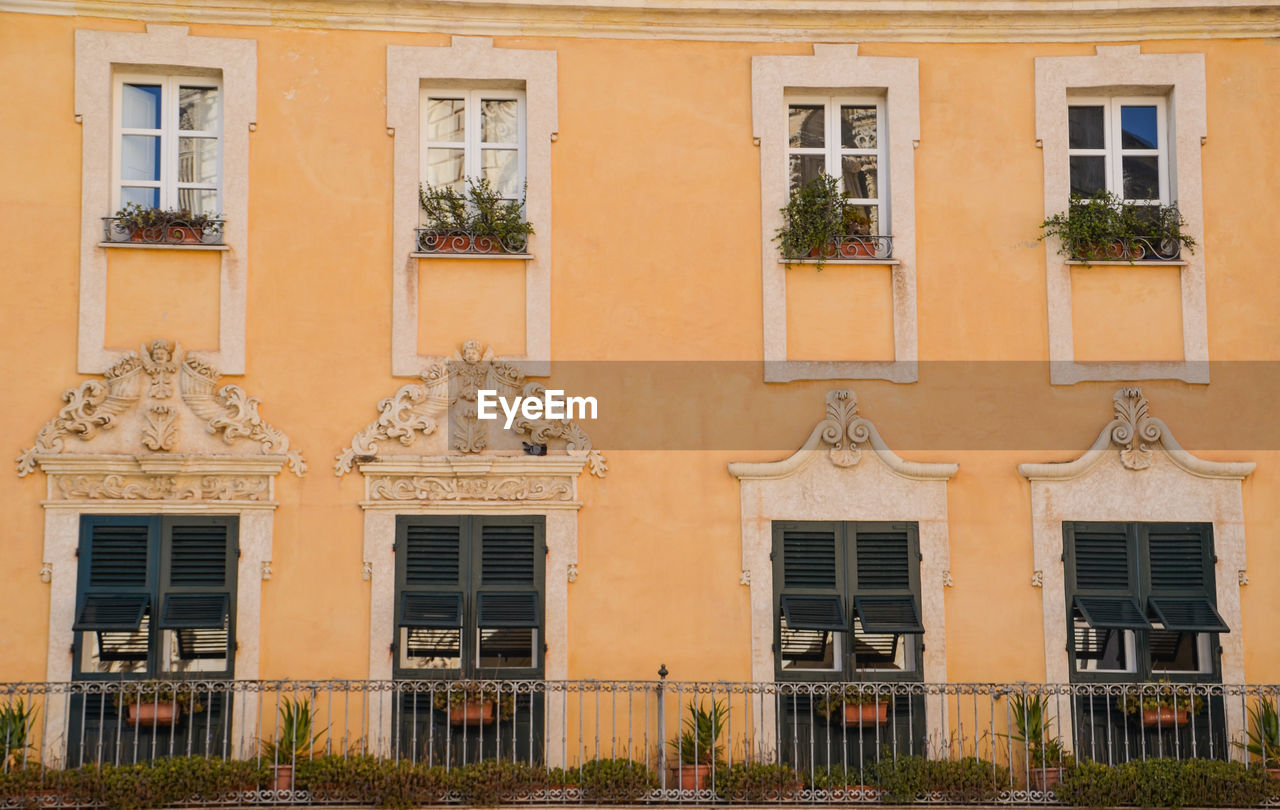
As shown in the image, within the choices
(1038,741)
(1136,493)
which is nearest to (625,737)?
(1038,741)

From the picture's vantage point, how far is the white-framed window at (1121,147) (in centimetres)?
1277

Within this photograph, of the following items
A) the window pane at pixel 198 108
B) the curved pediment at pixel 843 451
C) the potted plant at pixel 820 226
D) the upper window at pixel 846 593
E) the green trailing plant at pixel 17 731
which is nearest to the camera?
the green trailing plant at pixel 17 731

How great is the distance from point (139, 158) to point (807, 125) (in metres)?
5.73

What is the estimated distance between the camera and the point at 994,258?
12.5m

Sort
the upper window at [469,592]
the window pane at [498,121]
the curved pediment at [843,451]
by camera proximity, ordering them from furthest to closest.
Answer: the window pane at [498,121] → the curved pediment at [843,451] → the upper window at [469,592]

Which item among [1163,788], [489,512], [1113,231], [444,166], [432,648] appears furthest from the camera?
[444,166]

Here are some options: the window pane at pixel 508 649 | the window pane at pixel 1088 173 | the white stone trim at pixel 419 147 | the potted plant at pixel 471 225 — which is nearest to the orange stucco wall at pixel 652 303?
the white stone trim at pixel 419 147

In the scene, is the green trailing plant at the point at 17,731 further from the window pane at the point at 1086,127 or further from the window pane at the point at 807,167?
the window pane at the point at 1086,127

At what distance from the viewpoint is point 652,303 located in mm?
12367

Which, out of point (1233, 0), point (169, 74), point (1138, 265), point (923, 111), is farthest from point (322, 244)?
point (1233, 0)

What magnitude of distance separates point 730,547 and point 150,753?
4903 mm

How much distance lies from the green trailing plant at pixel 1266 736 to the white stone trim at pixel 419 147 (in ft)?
21.0

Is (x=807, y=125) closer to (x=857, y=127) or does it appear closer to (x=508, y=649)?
(x=857, y=127)

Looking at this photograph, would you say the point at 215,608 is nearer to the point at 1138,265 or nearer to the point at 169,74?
the point at 169,74
